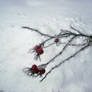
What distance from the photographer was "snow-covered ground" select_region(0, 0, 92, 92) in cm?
160

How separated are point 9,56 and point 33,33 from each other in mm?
350

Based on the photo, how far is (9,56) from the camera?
67.2 inches

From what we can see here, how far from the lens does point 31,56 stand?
173cm

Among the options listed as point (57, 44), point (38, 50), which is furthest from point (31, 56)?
point (57, 44)

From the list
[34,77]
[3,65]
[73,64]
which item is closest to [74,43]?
[73,64]

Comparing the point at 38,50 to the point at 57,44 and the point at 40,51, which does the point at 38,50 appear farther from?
the point at 57,44

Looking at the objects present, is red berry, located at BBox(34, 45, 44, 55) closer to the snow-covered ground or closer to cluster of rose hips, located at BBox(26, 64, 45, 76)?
the snow-covered ground

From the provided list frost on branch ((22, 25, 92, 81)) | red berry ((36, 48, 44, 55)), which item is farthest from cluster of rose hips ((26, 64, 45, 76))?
red berry ((36, 48, 44, 55))

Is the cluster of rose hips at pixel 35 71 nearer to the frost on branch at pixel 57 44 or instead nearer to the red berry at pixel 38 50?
the frost on branch at pixel 57 44

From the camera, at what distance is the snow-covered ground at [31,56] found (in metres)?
1.60

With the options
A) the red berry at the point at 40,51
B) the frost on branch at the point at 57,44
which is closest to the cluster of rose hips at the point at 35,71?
the frost on branch at the point at 57,44

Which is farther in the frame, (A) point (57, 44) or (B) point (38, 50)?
(A) point (57, 44)

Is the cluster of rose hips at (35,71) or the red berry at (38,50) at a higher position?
the red berry at (38,50)

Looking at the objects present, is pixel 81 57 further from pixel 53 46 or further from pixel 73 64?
pixel 53 46
